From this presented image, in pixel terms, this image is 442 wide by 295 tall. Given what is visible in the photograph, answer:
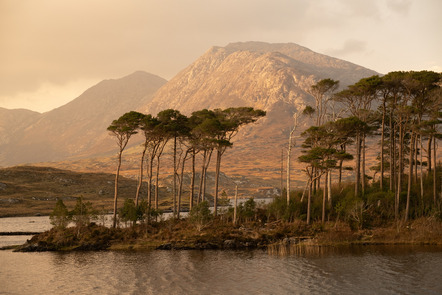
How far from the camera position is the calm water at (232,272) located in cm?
3406

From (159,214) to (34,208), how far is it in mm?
91658

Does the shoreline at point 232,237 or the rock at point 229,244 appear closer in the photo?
the shoreline at point 232,237

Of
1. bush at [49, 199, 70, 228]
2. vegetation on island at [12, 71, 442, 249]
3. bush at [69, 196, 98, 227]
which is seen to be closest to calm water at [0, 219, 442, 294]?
vegetation on island at [12, 71, 442, 249]

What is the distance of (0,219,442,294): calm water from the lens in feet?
112

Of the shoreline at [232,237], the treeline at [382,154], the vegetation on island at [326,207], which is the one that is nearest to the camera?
the shoreline at [232,237]

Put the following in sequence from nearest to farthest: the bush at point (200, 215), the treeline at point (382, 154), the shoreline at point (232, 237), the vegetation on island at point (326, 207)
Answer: the shoreline at point (232, 237) → the vegetation on island at point (326, 207) → the treeline at point (382, 154) → the bush at point (200, 215)

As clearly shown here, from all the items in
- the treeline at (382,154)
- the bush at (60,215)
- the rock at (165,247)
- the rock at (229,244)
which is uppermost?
the treeline at (382,154)

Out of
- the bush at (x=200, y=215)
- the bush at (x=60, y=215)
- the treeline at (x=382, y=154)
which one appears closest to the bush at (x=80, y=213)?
the bush at (x=60, y=215)

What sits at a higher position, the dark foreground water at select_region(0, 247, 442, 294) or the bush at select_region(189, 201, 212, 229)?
the bush at select_region(189, 201, 212, 229)

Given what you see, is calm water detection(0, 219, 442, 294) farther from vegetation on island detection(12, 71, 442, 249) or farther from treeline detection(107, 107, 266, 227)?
treeline detection(107, 107, 266, 227)

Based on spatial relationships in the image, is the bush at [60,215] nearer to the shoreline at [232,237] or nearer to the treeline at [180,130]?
the shoreline at [232,237]

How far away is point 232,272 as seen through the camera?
40219mm

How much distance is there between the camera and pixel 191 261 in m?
47.1

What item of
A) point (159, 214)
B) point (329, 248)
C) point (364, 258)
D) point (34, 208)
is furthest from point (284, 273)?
point (34, 208)
